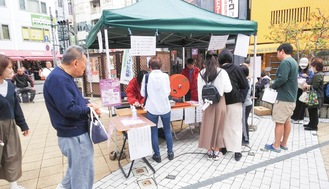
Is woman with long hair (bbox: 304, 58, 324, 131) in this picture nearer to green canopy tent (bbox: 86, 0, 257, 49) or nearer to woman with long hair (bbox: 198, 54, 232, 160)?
green canopy tent (bbox: 86, 0, 257, 49)

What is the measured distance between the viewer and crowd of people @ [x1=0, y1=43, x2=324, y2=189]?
1.88 metres

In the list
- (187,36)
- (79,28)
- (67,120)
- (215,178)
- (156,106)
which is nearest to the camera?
(67,120)

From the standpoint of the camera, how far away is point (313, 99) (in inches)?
172

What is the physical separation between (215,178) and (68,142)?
77.7 inches

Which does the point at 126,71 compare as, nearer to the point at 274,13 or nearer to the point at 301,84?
the point at 301,84

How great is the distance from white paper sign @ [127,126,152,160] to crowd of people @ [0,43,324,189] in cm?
47

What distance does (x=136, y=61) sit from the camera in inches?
351

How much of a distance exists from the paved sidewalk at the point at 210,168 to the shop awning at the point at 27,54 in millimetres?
20149

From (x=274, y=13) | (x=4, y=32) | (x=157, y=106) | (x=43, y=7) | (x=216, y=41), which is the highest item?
(x=43, y=7)

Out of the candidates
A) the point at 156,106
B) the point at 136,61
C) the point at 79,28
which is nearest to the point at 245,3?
the point at 136,61

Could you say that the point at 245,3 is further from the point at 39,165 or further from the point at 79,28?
the point at 79,28

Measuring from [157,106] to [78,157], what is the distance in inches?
58.5

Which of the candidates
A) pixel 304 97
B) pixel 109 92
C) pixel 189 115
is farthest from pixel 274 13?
pixel 109 92

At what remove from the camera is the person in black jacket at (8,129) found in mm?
2418
